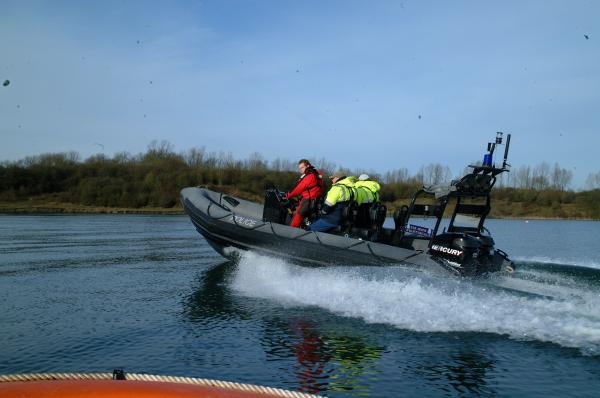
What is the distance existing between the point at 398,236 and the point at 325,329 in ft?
9.43

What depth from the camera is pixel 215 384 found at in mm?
2471

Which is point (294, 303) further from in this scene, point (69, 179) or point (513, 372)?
point (69, 179)

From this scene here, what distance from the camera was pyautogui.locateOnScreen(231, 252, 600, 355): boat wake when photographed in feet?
15.6

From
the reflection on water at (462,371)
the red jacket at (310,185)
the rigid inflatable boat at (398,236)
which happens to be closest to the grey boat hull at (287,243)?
the rigid inflatable boat at (398,236)

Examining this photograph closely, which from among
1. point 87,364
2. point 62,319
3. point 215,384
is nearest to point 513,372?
point 215,384

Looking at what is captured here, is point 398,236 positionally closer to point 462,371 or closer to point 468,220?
point 468,220

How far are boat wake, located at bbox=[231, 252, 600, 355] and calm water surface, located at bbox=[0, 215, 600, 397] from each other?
2 centimetres

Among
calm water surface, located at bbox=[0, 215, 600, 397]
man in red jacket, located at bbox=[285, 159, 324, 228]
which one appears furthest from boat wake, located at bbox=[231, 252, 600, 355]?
man in red jacket, located at bbox=[285, 159, 324, 228]

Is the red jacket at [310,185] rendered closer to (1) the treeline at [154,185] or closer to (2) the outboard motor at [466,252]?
(2) the outboard motor at [466,252]

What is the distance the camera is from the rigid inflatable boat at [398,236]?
6.66 meters

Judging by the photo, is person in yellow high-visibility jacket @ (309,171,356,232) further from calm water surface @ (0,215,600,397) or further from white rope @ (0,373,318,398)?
white rope @ (0,373,318,398)

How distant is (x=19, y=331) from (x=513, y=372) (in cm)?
432

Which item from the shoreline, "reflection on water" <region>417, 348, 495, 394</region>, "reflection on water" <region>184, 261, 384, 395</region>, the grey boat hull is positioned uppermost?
the grey boat hull

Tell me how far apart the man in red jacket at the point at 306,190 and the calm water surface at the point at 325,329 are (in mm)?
812
